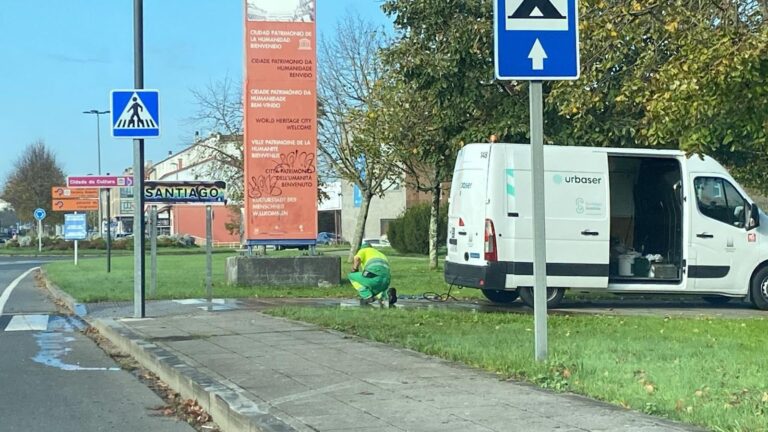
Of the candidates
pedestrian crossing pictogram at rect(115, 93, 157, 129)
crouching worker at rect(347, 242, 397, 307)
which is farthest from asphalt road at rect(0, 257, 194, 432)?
crouching worker at rect(347, 242, 397, 307)

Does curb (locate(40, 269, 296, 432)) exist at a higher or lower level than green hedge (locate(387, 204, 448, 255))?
lower

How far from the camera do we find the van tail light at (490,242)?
1378 cm

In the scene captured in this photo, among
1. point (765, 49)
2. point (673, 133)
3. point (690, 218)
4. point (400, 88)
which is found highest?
point (400, 88)

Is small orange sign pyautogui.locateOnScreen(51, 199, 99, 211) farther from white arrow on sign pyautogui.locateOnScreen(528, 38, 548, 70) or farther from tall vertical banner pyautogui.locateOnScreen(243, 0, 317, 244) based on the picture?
white arrow on sign pyautogui.locateOnScreen(528, 38, 548, 70)

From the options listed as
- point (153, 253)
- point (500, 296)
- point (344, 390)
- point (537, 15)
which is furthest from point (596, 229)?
point (153, 253)

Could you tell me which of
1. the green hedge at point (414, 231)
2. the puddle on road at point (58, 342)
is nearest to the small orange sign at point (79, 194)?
the green hedge at point (414, 231)

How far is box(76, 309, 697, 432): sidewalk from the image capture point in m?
5.70

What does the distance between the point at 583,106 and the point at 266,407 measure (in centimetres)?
935

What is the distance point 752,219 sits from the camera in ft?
49.0

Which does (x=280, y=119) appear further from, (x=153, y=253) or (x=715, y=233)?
(x=715, y=233)

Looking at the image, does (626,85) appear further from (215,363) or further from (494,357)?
(215,363)

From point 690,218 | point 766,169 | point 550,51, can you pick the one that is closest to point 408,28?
point 690,218

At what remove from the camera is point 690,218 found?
14.7 meters

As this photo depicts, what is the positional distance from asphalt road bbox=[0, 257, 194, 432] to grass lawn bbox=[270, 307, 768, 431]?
2.88 m
